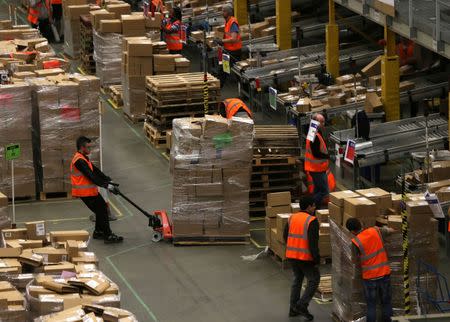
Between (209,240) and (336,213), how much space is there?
3.71 m

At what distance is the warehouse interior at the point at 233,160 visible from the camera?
17.2 m

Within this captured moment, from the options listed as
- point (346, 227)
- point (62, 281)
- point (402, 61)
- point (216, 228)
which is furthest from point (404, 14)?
point (62, 281)

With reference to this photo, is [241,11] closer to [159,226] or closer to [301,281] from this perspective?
[159,226]

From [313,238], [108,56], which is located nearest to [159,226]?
[313,238]

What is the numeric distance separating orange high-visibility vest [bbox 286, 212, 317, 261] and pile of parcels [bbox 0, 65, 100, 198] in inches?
251

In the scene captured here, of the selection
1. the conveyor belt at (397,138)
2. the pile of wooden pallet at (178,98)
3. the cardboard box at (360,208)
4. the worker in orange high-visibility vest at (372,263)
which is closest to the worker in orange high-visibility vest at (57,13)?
the pile of wooden pallet at (178,98)

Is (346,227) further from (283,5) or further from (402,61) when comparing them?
(283,5)

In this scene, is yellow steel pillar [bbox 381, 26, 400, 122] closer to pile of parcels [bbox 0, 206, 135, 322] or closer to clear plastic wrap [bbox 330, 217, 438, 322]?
clear plastic wrap [bbox 330, 217, 438, 322]

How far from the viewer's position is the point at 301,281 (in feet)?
56.8

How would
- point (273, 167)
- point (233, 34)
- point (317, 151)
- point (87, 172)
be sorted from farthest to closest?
point (233, 34)
point (273, 167)
point (317, 151)
point (87, 172)

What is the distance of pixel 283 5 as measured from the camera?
99.8 feet

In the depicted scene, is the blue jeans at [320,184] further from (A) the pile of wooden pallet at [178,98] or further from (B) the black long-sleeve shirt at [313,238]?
(A) the pile of wooden pallet at [178,98]

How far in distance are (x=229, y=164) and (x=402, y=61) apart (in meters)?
9.20

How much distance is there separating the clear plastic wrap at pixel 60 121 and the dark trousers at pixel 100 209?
2.18 m
